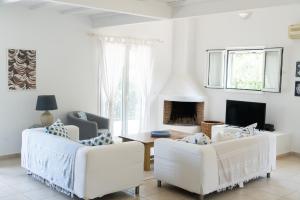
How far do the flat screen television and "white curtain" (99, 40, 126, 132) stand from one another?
2581mm

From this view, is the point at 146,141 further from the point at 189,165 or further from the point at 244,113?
the point at 244,113

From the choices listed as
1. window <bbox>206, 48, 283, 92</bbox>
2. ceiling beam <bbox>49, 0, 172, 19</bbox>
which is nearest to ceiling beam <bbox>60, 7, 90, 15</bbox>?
ceiling beam <bbox>49, 0, 172, 19</bbox>

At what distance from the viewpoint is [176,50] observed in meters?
8.50

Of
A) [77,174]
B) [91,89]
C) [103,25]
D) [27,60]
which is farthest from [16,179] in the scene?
[103,25]

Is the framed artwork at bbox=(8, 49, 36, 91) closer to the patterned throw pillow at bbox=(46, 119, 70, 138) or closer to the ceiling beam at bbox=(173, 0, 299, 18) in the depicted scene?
the patterned throw pillow at bbox=(46, 119, 70, 138)

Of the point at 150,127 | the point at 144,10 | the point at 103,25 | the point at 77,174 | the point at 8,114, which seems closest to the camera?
the point at 77,174

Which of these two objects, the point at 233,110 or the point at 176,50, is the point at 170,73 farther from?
the point at 233,110

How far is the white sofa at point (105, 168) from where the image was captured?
3.88 metres

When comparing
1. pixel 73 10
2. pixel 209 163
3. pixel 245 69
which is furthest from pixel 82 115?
pixel 245 69

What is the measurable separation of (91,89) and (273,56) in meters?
3.93

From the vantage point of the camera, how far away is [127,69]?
7801mm

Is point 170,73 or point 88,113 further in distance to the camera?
point 170,73

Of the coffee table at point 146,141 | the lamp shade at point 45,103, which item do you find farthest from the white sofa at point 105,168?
the lamp shade at point 45,103

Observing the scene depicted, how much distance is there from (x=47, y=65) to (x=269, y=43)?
459cm
